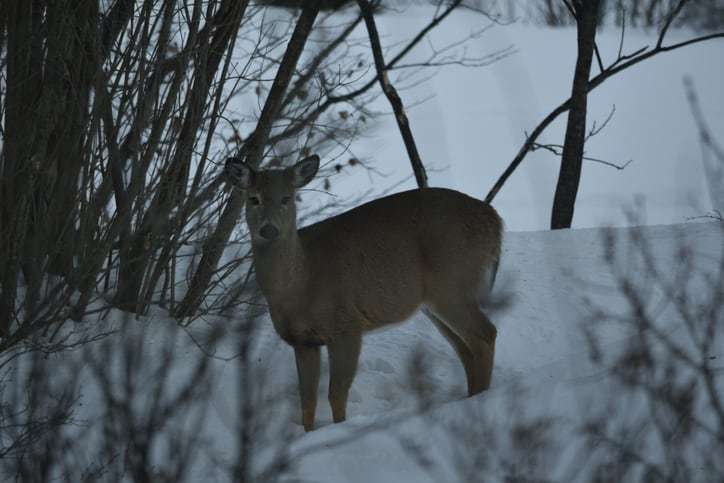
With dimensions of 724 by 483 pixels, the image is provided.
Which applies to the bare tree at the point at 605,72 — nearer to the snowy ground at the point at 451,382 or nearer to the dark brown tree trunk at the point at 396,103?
the dark brown tree trunk at the point at 396,103

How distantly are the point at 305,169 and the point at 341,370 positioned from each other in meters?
1.22

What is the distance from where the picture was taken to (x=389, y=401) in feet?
22.7

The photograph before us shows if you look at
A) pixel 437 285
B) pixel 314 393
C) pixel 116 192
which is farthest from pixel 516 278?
pixel 116 192

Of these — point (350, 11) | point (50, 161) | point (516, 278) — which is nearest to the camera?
point (50, 161)

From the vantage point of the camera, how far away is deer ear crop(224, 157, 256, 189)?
20.6ft

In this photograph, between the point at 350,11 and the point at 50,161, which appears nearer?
the point at 50,161

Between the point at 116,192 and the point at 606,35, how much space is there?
8802 millimetres

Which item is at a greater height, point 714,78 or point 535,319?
point 714,78

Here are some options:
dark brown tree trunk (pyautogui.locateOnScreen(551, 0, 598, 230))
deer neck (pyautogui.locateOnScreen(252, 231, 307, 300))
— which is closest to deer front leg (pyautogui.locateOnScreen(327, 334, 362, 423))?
deer neck (pyautogui.locateOnScreen(252, 231, 307, 300))

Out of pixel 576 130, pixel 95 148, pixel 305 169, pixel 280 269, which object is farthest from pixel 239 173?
pixel 576 130

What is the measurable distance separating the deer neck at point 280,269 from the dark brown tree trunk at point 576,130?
Answer: 5580mm

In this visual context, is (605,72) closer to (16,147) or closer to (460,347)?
(460,347)

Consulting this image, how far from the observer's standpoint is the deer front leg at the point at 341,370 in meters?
6.38

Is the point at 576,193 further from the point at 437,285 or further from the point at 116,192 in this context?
the point at 116,192
